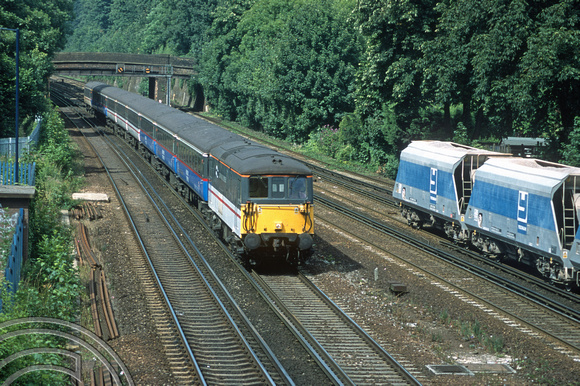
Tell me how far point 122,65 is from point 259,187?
2719 inches

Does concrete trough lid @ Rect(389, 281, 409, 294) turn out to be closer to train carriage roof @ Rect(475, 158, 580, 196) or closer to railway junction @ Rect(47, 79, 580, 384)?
railway junction @ Rect(47, 79, 580, 384)

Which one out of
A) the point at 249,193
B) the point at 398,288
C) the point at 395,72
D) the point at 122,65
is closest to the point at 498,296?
the point at 398,288

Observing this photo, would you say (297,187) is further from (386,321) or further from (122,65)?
(122,65)

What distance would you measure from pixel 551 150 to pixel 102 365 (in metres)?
25.6

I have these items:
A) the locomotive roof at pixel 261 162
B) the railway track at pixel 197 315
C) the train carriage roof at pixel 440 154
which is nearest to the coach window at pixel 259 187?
the locomotive roof at pixel 261 162

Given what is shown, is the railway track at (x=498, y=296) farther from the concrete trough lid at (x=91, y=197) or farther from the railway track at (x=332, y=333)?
the concrete trough lid at (x=91, y=197)

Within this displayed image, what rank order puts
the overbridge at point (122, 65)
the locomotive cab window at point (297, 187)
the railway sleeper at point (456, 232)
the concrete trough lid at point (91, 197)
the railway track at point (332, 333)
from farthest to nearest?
the overbridge at point (122, 65)
the concrete trough lid at point (91, 197)
the railway sleeper at point (456, 232)
the locomotive cab window at point (297, 187)
the railway track at point (332, 333)

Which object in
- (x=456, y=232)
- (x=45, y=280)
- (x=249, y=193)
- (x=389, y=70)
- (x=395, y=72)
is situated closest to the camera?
(x=45, y=280)

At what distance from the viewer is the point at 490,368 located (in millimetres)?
13086

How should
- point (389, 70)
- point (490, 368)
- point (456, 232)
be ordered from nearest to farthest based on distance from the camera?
point (490, 368) → point (456, 232) → point (389, 70)

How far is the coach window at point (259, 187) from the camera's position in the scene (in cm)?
1866

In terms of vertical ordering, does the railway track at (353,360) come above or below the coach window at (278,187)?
below

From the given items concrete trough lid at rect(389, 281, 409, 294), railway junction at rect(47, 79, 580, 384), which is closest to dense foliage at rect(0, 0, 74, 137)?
railway junction at rect(47, 79, 580, 384)

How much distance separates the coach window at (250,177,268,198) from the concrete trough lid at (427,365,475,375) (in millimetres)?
7707
